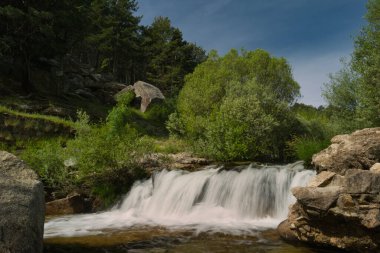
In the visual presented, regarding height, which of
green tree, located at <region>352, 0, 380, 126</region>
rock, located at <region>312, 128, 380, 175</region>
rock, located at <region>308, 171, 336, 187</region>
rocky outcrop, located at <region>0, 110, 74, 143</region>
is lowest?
rock, located at <region>308, 171, 336, 187</region>

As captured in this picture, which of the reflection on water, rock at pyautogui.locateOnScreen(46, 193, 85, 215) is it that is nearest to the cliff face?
the reflection on water

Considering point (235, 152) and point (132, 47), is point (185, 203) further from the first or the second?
point (132, 47)

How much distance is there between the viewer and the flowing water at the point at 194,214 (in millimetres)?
10992

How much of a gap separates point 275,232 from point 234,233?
1.28m

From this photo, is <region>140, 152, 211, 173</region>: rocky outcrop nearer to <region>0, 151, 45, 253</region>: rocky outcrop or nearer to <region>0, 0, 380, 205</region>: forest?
<region>0, 0, 380, 205</region>: forest

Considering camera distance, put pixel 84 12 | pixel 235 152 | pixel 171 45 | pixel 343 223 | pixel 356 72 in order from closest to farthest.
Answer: pixel 343 223
pixel 235 152
pixel 356 72
pixel 84 12
pixel 171 45

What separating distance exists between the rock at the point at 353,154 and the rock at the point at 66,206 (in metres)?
10.3

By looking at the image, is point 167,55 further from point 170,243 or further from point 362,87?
point 170,243

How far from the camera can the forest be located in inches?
712

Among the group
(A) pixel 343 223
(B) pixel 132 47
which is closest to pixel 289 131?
(A) pixel 343 223

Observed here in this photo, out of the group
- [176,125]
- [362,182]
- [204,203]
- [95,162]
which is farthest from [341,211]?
[176,125]

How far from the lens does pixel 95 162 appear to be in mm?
17438

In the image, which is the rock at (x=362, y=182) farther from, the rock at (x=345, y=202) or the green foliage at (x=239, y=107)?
the green foliage at (x=239, y=107)

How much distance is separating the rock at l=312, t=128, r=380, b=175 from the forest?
8.04m
